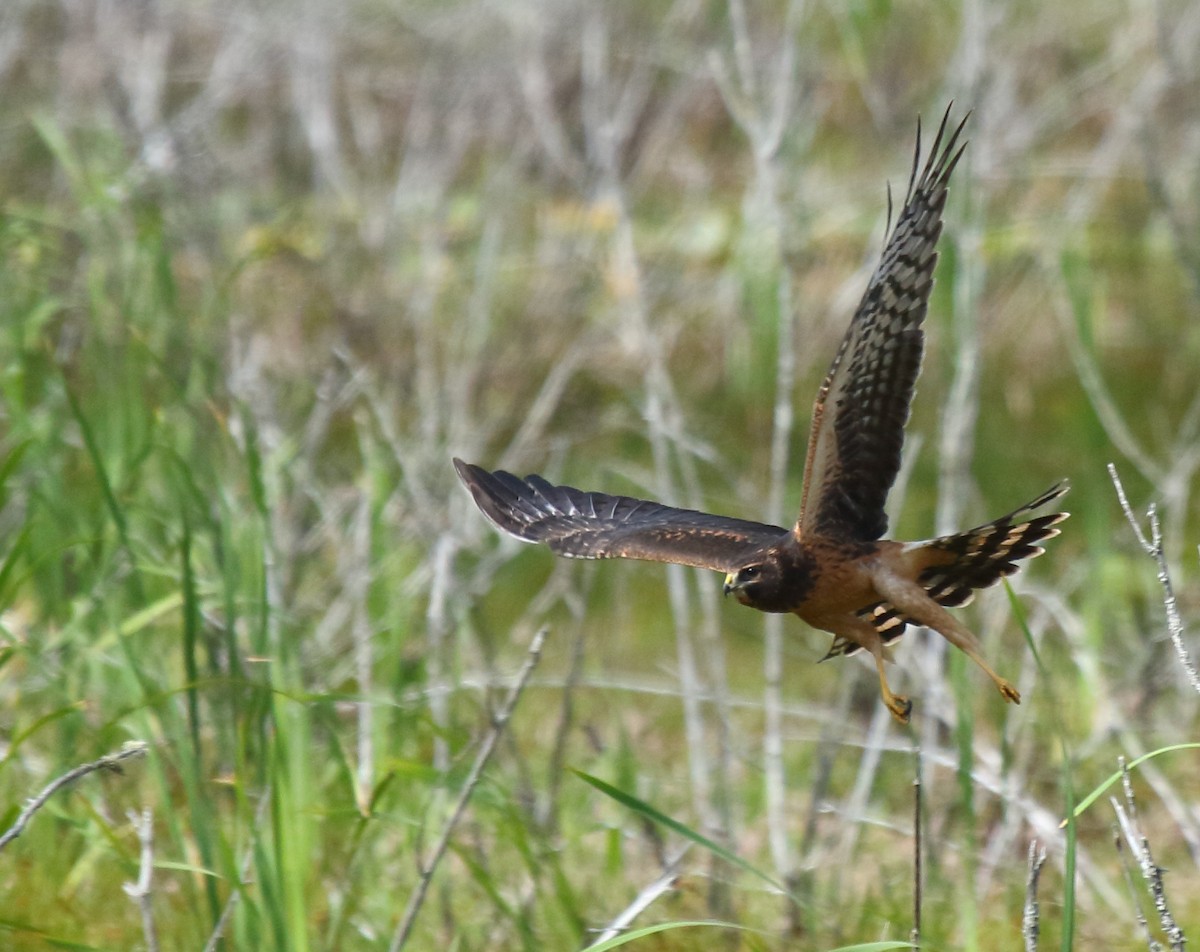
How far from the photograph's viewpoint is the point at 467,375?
4.67 metres

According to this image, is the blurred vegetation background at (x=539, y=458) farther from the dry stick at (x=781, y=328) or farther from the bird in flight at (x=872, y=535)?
the bird in flight at (x=872, y=535)

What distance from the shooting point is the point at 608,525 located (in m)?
2.84

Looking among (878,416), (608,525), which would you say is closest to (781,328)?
(608,525)

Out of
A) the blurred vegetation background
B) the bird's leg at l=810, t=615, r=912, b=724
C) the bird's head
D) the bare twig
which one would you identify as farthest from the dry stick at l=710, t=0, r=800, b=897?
the bird's head

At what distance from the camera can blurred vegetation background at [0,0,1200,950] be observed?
2.70m

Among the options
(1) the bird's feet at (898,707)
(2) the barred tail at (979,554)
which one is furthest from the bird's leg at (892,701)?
(2) the barred tail at (979,554)

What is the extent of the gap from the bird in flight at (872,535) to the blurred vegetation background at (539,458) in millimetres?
188

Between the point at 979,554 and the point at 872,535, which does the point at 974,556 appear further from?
the point at 872,535

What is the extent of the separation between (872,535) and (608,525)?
0.60 metres

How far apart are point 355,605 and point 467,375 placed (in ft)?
3.57

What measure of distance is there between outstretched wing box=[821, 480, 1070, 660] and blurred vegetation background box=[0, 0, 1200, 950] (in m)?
0.15

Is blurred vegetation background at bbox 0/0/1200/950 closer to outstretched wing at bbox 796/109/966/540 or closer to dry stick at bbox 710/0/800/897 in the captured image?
dry stick at bbox 710/0/800/897

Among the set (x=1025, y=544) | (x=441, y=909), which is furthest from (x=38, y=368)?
(x=1025, y=544)

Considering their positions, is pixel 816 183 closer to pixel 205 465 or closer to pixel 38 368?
pixel 38 368
